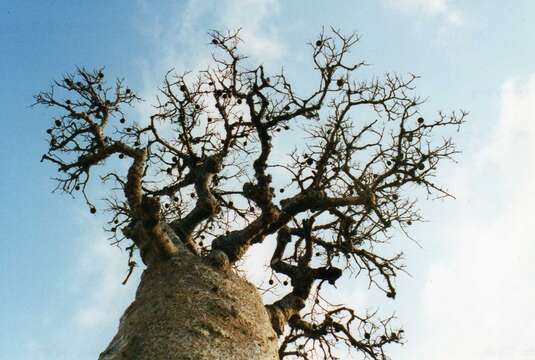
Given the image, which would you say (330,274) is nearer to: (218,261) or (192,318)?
(218,261)

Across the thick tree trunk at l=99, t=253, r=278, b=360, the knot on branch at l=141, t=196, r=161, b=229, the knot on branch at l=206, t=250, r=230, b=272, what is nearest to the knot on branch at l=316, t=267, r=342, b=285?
the thick tree trunk at l=99, t=253, r=278, b=360

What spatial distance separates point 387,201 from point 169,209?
321 cm

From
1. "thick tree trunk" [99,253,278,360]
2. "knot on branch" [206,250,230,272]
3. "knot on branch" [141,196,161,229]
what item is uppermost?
"knot on branch" [141,196,161,229]

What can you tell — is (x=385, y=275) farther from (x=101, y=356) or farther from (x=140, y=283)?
(x=101, y=356)

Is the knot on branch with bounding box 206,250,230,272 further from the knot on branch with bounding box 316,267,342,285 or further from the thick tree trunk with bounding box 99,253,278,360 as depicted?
the knot on branch with bounding box 316,267,342,285

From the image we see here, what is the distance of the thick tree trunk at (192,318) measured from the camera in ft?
11.6

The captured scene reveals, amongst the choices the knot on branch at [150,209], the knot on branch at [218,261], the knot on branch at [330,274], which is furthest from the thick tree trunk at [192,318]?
the knot on branch at [330,274]

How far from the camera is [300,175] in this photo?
6.59m

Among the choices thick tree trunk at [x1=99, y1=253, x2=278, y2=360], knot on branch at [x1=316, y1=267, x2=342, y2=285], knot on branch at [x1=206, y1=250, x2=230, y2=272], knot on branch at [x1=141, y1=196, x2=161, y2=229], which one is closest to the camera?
thick tree trunk at [x1=99, y1=253, x2=278, y2=360]

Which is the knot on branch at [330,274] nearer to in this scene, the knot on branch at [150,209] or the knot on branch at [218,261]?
the knot on branch at [218,261]

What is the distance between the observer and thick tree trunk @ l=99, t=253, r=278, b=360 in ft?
11.6

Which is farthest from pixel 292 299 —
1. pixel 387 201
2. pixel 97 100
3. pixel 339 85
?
pixel 97 100

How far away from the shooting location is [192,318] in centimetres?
379

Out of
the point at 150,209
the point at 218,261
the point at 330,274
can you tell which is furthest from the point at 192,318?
the point at 330,274
